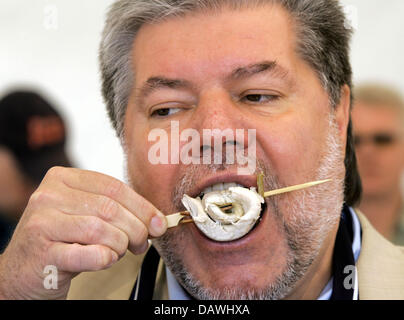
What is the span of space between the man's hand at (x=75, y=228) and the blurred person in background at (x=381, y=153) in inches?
69.2

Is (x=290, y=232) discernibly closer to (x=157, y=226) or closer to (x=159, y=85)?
(x=157, y=226)

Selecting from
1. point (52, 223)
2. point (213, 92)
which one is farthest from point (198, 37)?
point (52, 223)

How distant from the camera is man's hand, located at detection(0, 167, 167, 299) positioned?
125 centimetres

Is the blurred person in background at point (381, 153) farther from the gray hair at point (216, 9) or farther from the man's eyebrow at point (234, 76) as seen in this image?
the man's eyebrow at point (234, 76)

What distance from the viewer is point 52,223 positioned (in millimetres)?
1274

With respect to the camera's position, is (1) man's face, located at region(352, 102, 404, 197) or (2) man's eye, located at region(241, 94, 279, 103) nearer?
(2) man's eye, located at region(241, 94, 279, 103)

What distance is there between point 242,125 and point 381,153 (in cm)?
170

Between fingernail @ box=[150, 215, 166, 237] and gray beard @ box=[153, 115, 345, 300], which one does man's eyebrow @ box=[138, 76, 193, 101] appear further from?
fingernail @ box=[150, 215, 166, 237]

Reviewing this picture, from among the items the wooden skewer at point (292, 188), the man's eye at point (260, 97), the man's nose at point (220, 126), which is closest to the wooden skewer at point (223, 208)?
the wooden skewer at point (292, 188)

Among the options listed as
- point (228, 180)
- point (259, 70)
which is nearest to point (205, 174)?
point (228, 180)

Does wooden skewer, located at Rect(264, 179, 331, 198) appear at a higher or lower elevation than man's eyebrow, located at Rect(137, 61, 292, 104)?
lower

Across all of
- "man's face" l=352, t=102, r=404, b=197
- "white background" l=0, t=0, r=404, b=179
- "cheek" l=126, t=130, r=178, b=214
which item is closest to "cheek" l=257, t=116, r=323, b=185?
"cheek" l=126, t=130, r=178, b=214

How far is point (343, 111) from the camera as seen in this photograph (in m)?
1.66

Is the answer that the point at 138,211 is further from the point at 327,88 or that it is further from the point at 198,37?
the point at 327,88
